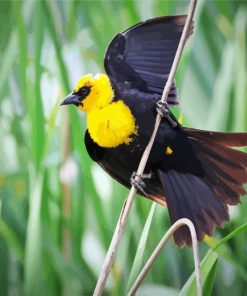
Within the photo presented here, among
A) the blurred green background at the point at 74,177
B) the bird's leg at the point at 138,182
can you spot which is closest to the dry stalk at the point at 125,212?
the bird's leg at the point at 138,182

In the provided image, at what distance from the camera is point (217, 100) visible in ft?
5.27

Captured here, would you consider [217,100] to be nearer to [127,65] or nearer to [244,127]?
[244,127]

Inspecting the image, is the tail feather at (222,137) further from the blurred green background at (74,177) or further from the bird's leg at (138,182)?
the blurred green background at (74,177)

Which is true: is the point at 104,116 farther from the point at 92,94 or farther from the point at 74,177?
the point at 74,177

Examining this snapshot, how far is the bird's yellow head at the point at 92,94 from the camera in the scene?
2.35ft

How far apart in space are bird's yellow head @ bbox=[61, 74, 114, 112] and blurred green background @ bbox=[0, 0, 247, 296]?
0.40 m

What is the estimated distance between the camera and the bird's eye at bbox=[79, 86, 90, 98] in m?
0.72

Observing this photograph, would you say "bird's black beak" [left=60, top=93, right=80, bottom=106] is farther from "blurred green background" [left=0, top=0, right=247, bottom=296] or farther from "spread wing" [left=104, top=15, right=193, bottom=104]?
"blurred green background" [left=0, top=0, right=247, bottom=296]

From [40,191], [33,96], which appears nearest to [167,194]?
[33,96]

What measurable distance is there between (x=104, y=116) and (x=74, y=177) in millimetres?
857

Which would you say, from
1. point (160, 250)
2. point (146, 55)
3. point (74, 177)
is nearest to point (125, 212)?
point (160, 250)

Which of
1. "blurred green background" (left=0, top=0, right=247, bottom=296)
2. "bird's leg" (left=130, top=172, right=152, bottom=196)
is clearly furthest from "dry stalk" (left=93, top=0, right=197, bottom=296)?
"blurred green background" (left=0, top=0, right=247, bottom=296)

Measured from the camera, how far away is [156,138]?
76 centimetres

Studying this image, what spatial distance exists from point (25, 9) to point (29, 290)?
1.97 ft
